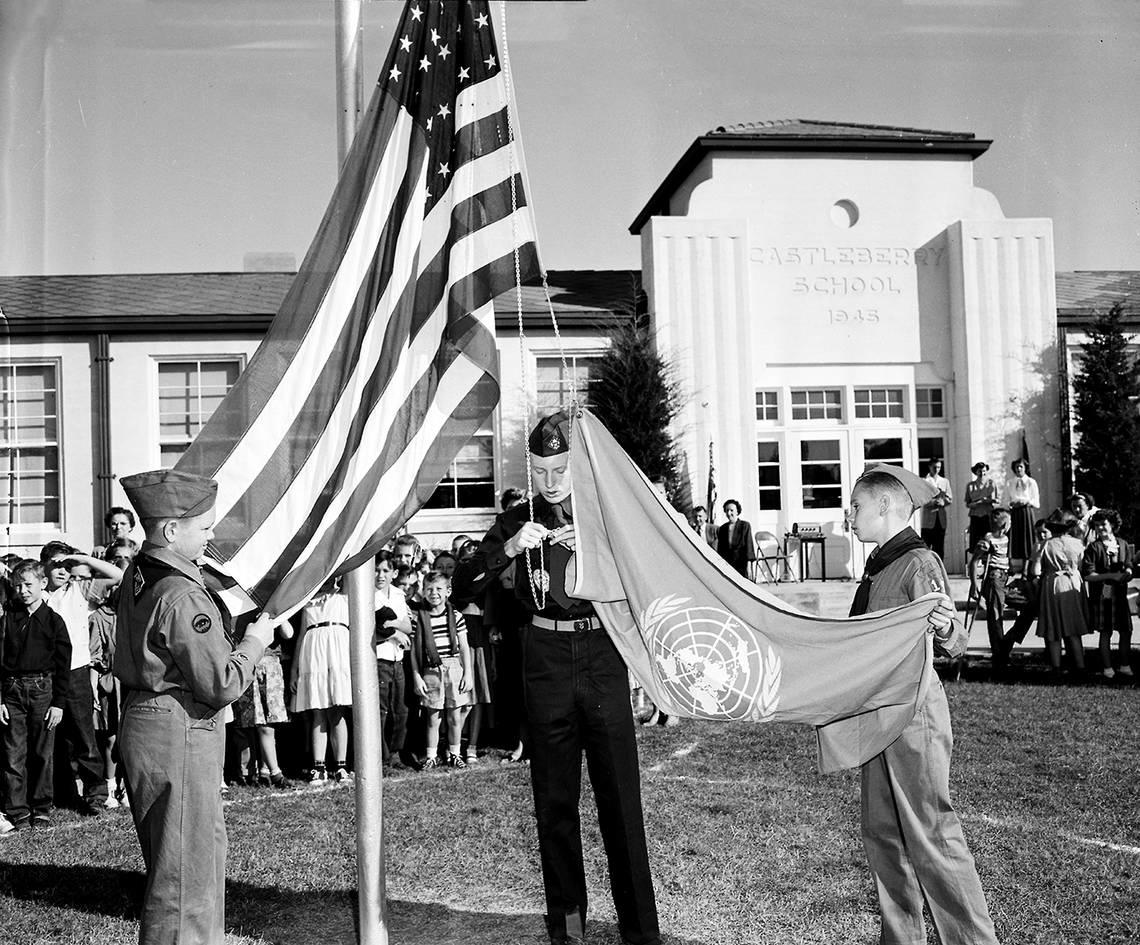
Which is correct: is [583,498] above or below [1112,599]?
above

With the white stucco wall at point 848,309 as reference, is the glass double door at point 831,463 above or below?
below

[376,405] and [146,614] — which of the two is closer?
[146,614]

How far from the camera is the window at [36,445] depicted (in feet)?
68.8

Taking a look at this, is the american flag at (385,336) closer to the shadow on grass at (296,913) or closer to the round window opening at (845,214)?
the shadow on grass at (296,913)

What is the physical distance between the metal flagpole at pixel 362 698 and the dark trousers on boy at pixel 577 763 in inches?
29.5

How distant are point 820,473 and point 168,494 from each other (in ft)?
64.4

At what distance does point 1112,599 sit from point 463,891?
9.77 m

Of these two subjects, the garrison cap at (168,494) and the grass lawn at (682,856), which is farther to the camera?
the grass lawn at (682,856)

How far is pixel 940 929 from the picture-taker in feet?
14.7

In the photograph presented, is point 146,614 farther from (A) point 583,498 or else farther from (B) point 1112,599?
(B) point 1112,599

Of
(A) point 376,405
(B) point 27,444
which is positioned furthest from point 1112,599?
(B) point 27,444

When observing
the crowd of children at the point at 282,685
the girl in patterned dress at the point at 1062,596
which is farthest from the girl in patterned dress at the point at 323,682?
the girl in patterned dress at the point at 1062,596

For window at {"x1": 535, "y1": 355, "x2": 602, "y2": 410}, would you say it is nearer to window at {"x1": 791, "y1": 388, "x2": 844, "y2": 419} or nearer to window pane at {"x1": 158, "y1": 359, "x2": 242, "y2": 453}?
window at {"x1": 791, "y1": 388, "x2": 844, "y2": 419}

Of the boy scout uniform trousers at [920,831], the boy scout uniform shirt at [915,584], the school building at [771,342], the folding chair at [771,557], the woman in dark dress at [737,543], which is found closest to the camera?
the boy scout uniform trousers at [920,831]
